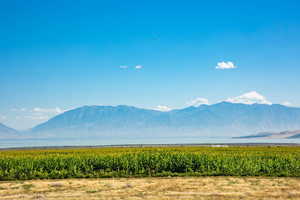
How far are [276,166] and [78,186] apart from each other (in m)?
15.9

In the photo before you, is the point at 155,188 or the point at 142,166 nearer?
the point at 155,188

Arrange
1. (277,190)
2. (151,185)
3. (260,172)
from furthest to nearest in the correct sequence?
(260,172) < (151,185) < (277,190)

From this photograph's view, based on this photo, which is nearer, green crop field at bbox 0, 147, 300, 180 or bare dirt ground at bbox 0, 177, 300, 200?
bare dirt ground at bbox 0, 177, 300, 200

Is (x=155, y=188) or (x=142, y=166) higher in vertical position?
(x=142, y=166)

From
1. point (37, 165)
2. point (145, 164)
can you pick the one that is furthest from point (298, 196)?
point (37, 165)

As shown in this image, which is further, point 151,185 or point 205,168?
point 205,168

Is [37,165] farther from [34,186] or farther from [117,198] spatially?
[117,198]

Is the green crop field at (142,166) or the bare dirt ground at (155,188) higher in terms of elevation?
the green crop field at (142,166)

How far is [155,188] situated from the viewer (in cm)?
2286

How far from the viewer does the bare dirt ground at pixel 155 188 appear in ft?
67.1

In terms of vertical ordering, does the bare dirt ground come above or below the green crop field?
below

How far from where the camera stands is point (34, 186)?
80.3ft

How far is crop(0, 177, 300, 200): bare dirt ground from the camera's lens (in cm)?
2045

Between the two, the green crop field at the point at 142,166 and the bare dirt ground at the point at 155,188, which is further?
the green crop field at the point at 142,166
